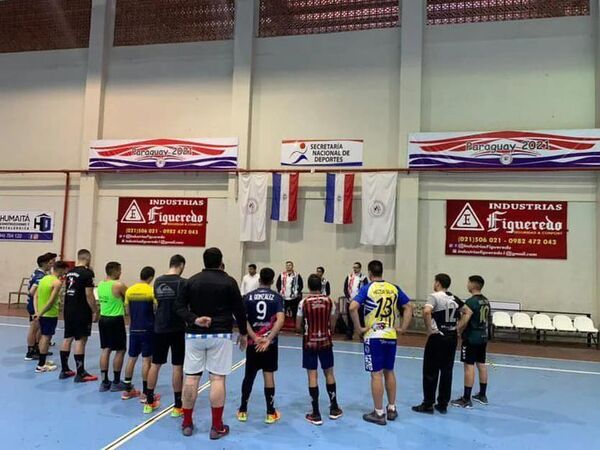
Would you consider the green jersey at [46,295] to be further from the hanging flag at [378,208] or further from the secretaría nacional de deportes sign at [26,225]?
the secretaría nacional de deportes sign at [26,225]

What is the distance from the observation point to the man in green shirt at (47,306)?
6.69 m

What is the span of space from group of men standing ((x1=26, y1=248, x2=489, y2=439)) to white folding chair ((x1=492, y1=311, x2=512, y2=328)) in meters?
4.69

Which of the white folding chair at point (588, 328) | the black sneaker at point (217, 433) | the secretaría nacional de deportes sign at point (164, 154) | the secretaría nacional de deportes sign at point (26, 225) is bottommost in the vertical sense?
the black sneaker at point (217, 433)

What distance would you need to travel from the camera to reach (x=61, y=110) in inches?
558

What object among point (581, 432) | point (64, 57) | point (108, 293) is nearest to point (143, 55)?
point (64, 57)

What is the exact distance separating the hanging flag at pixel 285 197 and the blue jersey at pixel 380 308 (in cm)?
696

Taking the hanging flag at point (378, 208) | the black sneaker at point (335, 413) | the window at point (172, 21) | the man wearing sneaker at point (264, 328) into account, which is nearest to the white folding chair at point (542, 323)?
the hanging flag at point (378, 208)

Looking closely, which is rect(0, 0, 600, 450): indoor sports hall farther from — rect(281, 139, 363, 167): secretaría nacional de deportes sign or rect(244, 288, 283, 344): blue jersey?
rect(244, 288, 283, 344): blue jersey

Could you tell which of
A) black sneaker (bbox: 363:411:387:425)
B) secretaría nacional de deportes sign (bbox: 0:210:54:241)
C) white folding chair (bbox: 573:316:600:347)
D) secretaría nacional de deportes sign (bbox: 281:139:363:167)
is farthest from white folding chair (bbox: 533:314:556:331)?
secretaría nacional de deportes sign (bbox: 0:210:54:241)

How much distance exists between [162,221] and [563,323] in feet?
34.6

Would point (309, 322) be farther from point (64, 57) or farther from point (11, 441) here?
point (64, 57)

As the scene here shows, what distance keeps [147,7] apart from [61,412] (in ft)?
40.9

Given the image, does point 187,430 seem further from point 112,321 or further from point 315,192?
point 315,192

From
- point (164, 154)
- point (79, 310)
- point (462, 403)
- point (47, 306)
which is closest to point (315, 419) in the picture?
point (462, 403)
